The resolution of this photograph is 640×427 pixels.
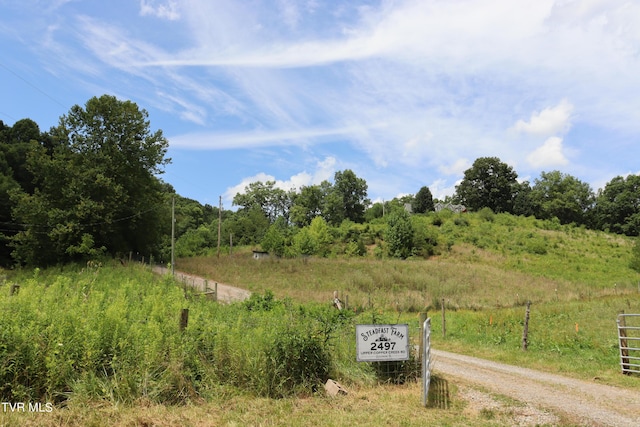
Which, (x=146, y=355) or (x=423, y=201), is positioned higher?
(x=423, y=201)

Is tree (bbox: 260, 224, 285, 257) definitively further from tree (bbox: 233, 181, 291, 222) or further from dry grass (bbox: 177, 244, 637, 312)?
tree (bbox: 233, 181, 291, 222)

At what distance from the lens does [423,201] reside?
275 feet

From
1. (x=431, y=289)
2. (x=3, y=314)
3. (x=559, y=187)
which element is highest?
(x=559, y=187)

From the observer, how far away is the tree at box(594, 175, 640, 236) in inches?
2879

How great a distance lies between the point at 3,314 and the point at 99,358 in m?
1.61

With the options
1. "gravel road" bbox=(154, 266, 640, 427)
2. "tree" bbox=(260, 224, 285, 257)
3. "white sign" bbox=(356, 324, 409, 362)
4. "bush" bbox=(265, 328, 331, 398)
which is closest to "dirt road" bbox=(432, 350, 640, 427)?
"gravel road" bbox=(154, 266, 640, 427)

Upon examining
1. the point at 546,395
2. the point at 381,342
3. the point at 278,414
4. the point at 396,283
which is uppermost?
the point at 381,342

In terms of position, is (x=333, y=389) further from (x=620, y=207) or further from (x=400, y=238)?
(x=620, y=207)

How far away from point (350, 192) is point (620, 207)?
1970 inches

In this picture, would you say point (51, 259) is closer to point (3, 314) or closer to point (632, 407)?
point (3, 314)

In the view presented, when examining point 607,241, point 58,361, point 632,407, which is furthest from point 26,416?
point 607,241

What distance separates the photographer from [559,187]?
280 feet

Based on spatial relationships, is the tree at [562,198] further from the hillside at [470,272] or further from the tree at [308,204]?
the tree at [308,204]

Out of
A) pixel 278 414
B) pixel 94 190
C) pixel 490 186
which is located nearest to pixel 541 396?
pixel 278 414
